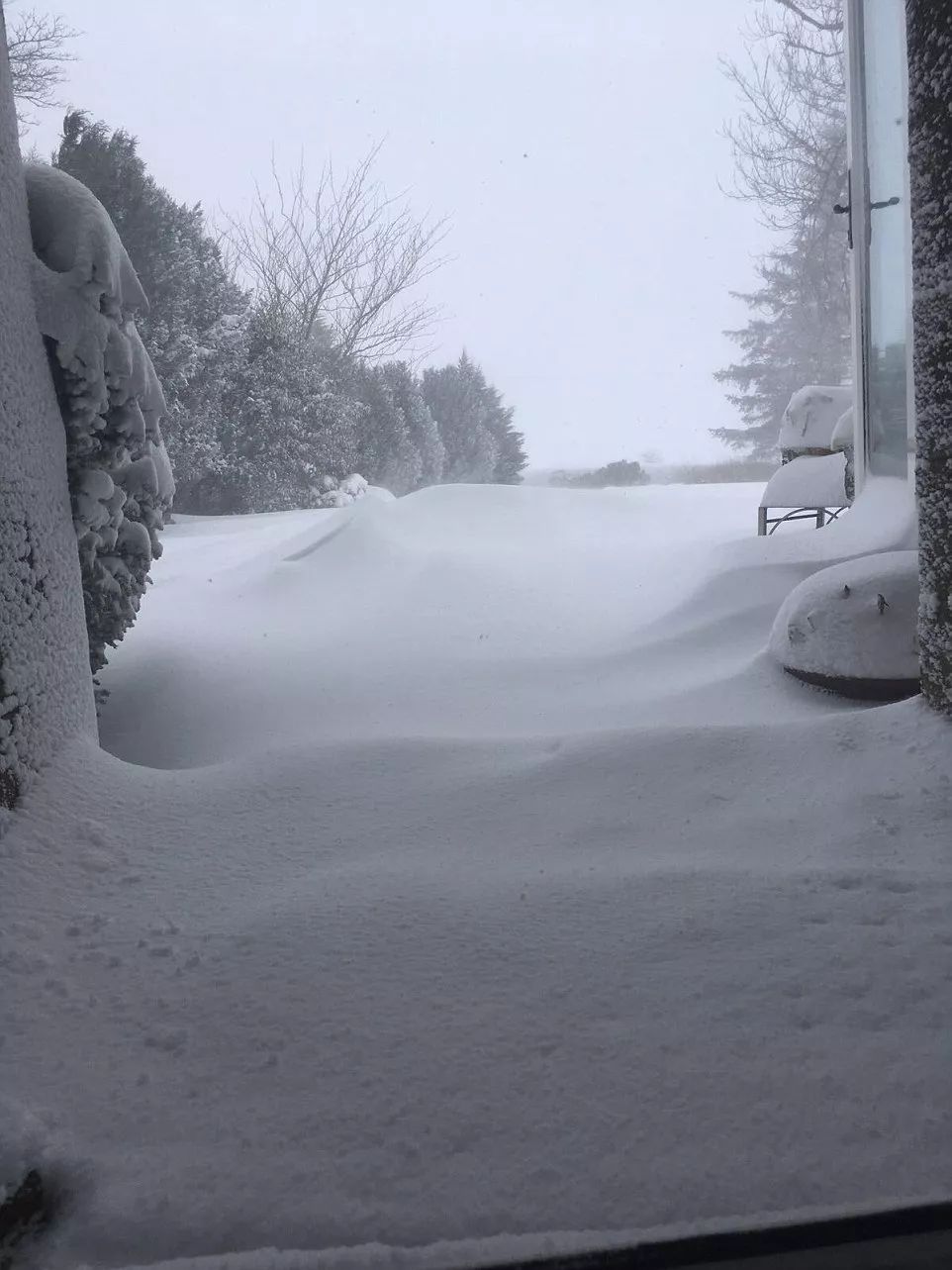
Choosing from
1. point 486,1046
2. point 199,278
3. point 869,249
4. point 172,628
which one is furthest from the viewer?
point 199,278

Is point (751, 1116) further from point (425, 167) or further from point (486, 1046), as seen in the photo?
point (425, 167)

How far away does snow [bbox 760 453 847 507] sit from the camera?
16.4 feet

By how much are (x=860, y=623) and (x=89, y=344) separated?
197 centimetres

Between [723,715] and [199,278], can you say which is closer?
[723,715]

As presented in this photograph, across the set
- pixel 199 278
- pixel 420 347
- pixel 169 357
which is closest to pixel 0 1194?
pixel 169 357

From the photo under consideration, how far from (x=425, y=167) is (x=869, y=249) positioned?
458 inches

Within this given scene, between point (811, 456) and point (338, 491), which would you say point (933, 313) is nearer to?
point (811, 456)

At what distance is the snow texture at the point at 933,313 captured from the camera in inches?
58.4

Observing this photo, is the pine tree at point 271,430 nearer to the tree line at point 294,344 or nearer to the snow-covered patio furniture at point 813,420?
the tree line at point 294,344

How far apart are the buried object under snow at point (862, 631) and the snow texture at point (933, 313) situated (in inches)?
30.9

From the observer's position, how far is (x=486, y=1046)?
3.15ft

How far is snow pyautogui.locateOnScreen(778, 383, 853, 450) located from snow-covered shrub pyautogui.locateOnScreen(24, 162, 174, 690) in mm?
4234

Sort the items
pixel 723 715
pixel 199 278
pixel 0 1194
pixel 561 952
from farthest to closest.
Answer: pixel 199 278 < pixel 723 715 < pixel 561 952 < pixel 0 1194

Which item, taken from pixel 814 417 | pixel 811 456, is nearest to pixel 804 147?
pixel 814 417
